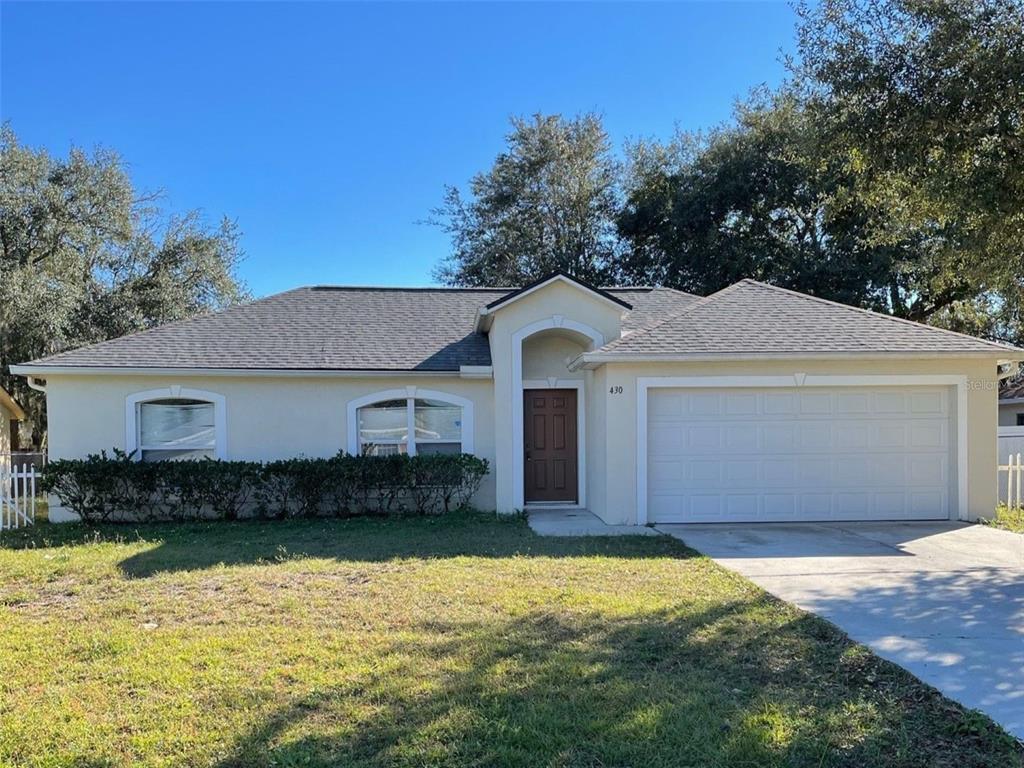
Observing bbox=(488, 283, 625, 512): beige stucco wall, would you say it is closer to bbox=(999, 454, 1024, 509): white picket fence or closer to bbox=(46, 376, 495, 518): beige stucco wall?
bbox=(46, 376, 495, 518): beige stucco wall

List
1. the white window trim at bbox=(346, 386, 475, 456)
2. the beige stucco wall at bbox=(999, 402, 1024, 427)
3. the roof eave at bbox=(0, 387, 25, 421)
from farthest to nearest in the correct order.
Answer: the beige stucco wall at bbox=(999, 402, 1024, 427)
the roof eave at bbox=(0, 387, 25, 421)
the white window trim at bbox=(346, 386, 475, 456)

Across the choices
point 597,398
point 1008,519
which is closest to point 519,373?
point 597,398

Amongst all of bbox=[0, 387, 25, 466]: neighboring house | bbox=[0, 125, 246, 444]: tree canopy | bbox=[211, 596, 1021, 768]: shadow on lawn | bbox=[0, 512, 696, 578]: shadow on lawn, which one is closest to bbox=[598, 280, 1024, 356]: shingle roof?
bbox=[0, 512, 696, 578]: shadow on lawn

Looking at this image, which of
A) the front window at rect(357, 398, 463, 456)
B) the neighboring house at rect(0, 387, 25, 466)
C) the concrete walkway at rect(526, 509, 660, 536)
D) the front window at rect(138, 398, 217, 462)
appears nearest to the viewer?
the concrete walkway at rect(526, 509, 660, 536)

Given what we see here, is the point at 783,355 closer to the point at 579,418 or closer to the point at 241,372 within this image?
the point at 579,418

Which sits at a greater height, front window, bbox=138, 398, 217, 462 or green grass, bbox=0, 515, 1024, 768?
front window, bbox=138, 398, 217, 462

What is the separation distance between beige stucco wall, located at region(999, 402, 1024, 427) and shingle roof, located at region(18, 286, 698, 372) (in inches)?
611

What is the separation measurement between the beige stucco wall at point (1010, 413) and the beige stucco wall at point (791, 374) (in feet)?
50.9

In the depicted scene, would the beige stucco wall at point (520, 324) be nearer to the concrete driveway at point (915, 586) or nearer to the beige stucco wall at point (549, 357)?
the beige stucco wall at point (549, 357)

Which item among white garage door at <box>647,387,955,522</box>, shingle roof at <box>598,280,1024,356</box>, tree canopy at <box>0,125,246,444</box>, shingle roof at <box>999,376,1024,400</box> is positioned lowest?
white garage door at <box>647,387,955,522</box>

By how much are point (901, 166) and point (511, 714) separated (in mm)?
7088

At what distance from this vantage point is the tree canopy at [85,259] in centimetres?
1962

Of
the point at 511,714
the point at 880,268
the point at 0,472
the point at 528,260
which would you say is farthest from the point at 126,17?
the point at 880,268

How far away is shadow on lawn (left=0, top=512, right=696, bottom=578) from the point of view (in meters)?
8.35
